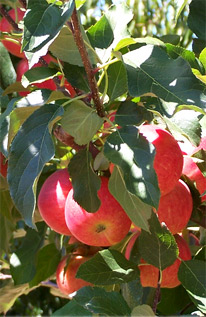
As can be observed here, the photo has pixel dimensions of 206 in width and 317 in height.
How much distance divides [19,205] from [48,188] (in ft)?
0.81

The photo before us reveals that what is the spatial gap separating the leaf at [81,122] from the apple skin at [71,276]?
1.23 feet

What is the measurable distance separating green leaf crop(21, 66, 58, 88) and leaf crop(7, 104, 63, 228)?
0.26 ft

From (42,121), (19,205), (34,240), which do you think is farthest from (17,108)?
(34,240)

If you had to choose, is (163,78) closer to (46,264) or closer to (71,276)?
(71,276)

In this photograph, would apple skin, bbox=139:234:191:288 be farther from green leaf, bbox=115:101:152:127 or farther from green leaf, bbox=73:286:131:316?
green leaf, bbox=115:101:152:127

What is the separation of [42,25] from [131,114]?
0.73 feet

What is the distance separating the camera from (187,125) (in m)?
0.84

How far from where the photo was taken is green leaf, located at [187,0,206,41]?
4.01 feet

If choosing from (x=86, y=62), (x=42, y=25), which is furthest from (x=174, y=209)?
(x=42, y=25)

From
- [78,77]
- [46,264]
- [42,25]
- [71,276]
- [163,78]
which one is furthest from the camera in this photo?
→ [46,264]

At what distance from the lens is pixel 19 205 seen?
2.63 ft

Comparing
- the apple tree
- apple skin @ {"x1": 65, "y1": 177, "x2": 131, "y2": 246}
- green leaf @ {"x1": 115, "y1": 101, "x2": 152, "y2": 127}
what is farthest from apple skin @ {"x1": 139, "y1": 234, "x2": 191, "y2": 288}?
green leaf @ {"x1": 115, "y1": 101, "x2": 152, "y2": 127}

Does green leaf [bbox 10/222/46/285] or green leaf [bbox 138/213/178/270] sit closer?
green leaf [bbox 138/213/178/270]

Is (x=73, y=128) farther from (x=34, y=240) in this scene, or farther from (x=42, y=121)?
(x=34, y=240)
